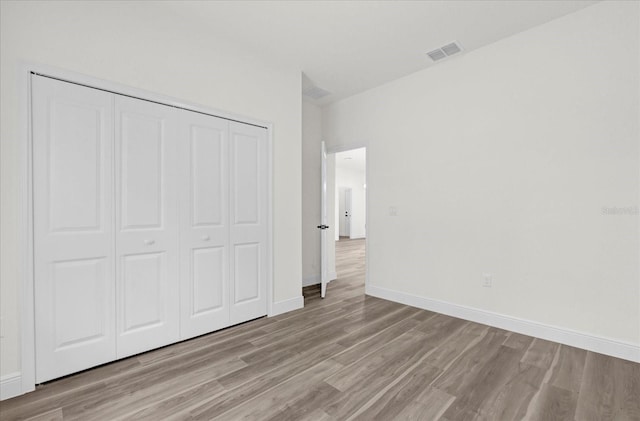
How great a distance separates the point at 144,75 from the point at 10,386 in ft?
7.99

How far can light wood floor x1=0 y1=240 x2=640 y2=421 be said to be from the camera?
5.68ft

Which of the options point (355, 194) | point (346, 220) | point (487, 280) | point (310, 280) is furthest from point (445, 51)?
point (346, 220)

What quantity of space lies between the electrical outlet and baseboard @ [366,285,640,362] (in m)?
0.29

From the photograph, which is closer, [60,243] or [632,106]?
[60,243]

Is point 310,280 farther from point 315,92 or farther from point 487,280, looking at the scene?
point 315,92

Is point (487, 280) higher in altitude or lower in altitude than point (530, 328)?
higher

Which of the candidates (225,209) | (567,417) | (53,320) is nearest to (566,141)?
(567,417)

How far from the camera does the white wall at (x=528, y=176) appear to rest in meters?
2.40

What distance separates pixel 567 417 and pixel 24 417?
10.6 ft

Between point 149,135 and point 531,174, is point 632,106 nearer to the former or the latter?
point 531,174

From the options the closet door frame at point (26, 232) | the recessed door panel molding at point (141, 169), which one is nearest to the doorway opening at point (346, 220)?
the recessed door panel molding at point (141, 169)

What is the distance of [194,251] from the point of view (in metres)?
2.73

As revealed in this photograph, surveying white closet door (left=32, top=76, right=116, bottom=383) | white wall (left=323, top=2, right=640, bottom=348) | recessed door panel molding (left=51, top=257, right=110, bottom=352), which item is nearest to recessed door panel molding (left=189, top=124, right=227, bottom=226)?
white closet door (left=32, top=76, right=116, bottom=383)

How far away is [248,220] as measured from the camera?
315 centimetres
